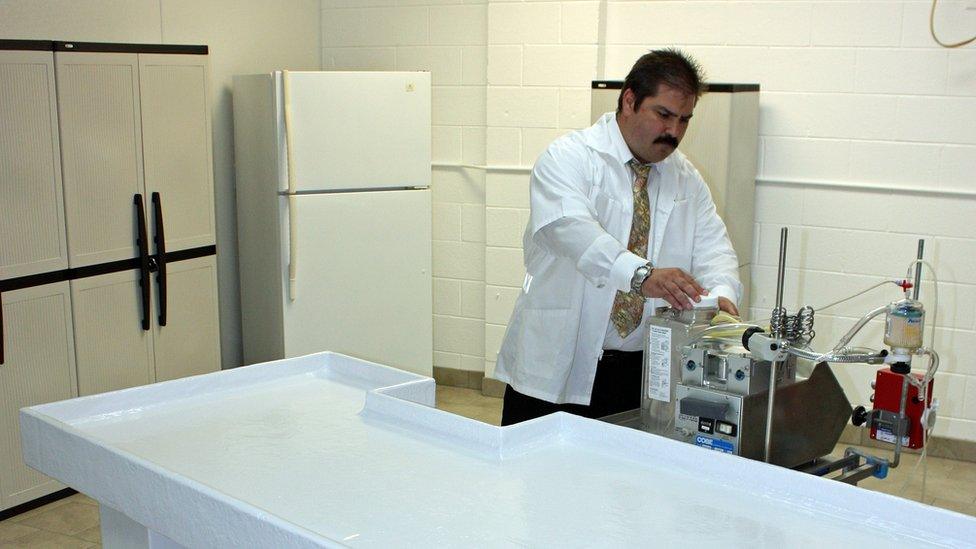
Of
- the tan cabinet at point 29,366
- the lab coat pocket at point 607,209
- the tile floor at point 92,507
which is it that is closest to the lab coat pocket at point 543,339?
the lab coat pocket at point 607,209

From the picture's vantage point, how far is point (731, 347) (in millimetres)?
1897

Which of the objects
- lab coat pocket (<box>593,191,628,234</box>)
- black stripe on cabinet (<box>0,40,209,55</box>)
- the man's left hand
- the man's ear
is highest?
black stripe on cabinet (<box>0,40,209,55</box>)

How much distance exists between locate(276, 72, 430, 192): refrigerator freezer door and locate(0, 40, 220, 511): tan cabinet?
0.39 meters

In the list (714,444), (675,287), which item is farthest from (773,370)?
(675,287)

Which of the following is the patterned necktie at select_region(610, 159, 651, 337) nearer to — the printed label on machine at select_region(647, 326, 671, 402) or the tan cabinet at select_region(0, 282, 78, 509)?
the printed label on machine at select_region(647, 326, 671, 402)

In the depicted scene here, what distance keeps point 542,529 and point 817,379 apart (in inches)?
30.1

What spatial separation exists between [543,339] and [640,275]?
44cm

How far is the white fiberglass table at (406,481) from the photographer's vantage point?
1.48 m

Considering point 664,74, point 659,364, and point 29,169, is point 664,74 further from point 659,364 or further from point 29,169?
point 29,169

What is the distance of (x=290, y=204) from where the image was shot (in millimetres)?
4215

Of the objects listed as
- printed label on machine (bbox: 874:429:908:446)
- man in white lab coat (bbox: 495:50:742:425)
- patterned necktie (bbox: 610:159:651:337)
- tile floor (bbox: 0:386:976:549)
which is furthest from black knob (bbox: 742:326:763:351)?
tile floor (bbox: 0:386:976:549)

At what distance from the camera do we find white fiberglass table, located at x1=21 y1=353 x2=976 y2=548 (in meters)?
1.48

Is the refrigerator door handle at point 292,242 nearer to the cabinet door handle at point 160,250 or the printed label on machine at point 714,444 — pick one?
the cabinet door handle at point 160,250

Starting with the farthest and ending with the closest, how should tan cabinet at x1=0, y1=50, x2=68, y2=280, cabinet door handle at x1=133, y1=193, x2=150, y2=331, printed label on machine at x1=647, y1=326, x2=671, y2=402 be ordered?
cabinet door handle at x1=133, y1=193, x2=150, y2=331 → tan cabinet at x1=0, y1=50, x2=68, y2=280 → printed label on machine at x1=647, y1=326, x2=671, y2=402
